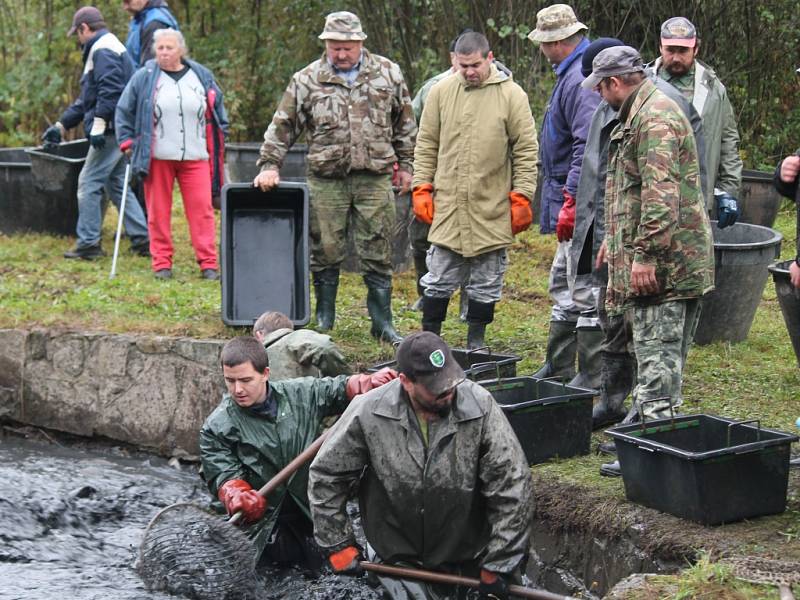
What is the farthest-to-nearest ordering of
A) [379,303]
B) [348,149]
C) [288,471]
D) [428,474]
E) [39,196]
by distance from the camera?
[39,196] < [379,303] < [348,149] < [288,471] < [428,474]

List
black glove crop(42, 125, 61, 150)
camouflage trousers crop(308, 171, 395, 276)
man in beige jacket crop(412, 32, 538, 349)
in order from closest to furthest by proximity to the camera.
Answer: man in beige jacket crop(412, 32, 538, 349), camouflage trousers crop(308, 171, 395, 276), black glove crop(42, 125, 61, 150)

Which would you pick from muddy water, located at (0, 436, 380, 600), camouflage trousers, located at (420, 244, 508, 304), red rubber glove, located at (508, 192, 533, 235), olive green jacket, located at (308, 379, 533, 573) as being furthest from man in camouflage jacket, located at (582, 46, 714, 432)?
muddy water, located at (0, 436, 380, 600)

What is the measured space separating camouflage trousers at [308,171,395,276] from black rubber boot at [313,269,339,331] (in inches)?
2.1

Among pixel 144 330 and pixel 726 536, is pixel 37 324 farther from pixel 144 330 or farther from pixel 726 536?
pixel 726 536

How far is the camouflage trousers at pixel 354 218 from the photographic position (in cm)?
837

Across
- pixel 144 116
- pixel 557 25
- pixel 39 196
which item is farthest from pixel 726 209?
pixel 39 196

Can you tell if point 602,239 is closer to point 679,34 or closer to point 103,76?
point 679,34

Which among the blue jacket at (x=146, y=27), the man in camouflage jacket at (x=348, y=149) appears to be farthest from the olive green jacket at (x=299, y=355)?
the blue jacket at (x=146, y=27)

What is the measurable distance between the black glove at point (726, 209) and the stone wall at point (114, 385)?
3.27m

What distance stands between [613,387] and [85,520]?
10.4ft

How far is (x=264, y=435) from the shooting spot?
636cm

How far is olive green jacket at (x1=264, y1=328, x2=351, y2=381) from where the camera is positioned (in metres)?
7.05

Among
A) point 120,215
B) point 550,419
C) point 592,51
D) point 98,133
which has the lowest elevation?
point 550,419

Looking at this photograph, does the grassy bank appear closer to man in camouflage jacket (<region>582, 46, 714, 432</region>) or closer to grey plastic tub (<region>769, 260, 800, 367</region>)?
grey plastic tub (<region>769, 260, 800, 367</region>)
